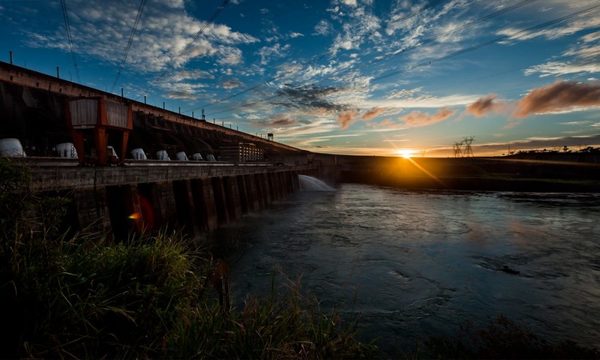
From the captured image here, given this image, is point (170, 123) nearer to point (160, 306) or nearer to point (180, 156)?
point (180, 156)

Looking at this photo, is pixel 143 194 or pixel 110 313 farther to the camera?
pixel 143 194

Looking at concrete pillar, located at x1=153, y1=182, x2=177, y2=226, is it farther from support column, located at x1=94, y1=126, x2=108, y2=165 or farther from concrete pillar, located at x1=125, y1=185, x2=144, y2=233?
support column, located at x1=94, y1=126, x2=108, y2=165

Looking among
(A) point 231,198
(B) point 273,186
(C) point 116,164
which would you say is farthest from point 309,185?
(C) point 116,164

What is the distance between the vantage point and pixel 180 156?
33000 mm

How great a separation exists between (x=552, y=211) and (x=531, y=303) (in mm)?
25283

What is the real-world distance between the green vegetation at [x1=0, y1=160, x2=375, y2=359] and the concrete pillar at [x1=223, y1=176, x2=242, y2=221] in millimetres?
14608

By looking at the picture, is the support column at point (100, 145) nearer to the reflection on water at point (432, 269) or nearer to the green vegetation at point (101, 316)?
the green vegetation at point (101, 316)

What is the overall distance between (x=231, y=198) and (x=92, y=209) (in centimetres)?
1125

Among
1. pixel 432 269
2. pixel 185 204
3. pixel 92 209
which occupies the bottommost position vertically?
pixel 432 269

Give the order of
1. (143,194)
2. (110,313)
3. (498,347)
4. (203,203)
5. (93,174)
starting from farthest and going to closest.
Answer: (203,203) < (143,194) < (93,174) < (498,347) < (110,313)

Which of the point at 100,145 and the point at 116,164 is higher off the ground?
the point at 100,145

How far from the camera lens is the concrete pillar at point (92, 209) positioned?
8031 millimetres

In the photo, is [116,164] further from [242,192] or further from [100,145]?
[242,192]

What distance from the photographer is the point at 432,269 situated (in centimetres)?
1154
